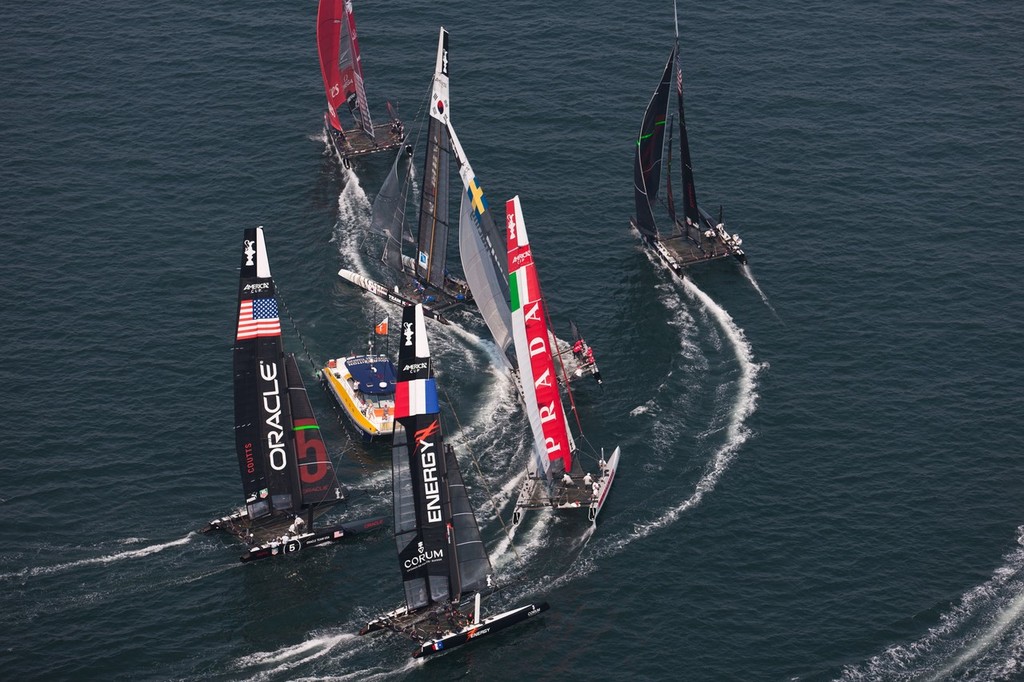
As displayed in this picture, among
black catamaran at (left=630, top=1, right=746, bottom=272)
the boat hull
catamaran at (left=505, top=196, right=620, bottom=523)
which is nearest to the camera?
the boat hull

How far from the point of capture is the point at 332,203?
527ft

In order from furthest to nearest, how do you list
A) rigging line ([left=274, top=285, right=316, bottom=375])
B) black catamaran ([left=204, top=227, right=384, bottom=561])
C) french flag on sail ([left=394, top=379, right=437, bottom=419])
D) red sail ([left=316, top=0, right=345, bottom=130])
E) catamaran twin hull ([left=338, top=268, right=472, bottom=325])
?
red sail ([left=316, top=0, right=345, bottom=130]), catamaran twin hull ([left=338, top=268, right=472, bottom=325]), rigging line ([left=274, top=285, right=316, bottom=375]), black catamaran ([left=204, top=227, right=384, bottom=561]), french flag on sail ([left=394, top=379, right=437, bottom=419])

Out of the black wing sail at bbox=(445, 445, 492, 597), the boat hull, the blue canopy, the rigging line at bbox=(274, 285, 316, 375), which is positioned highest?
the rigging line at bbox=(274, 285, 316, 375)

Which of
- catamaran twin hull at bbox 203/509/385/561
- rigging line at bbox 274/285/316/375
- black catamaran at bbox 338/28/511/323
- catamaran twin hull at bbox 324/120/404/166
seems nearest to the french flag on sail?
catamaran twin hull at bbox 203/509/385/561

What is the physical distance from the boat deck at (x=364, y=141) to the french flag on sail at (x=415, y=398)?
66.4 m

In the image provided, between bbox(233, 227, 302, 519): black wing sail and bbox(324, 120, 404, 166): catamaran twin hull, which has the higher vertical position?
bbox(324, 120, 404, 166): catamaran twin hull

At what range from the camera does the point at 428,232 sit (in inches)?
5753

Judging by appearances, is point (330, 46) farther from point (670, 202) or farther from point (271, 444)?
point (271, 444)

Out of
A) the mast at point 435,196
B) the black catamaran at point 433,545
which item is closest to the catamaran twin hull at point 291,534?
the black catamaran at point 433,545

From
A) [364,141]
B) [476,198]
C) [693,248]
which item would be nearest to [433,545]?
[476,198]

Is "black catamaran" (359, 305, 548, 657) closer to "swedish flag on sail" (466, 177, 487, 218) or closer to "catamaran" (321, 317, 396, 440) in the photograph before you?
"catamaran" (321, 317, 396, 440)

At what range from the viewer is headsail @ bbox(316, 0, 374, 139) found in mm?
169125

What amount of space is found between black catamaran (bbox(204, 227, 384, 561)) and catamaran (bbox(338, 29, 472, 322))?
2737cm

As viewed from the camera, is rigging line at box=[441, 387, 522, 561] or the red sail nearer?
rigging line at box=[441, 387, 522, 561]
